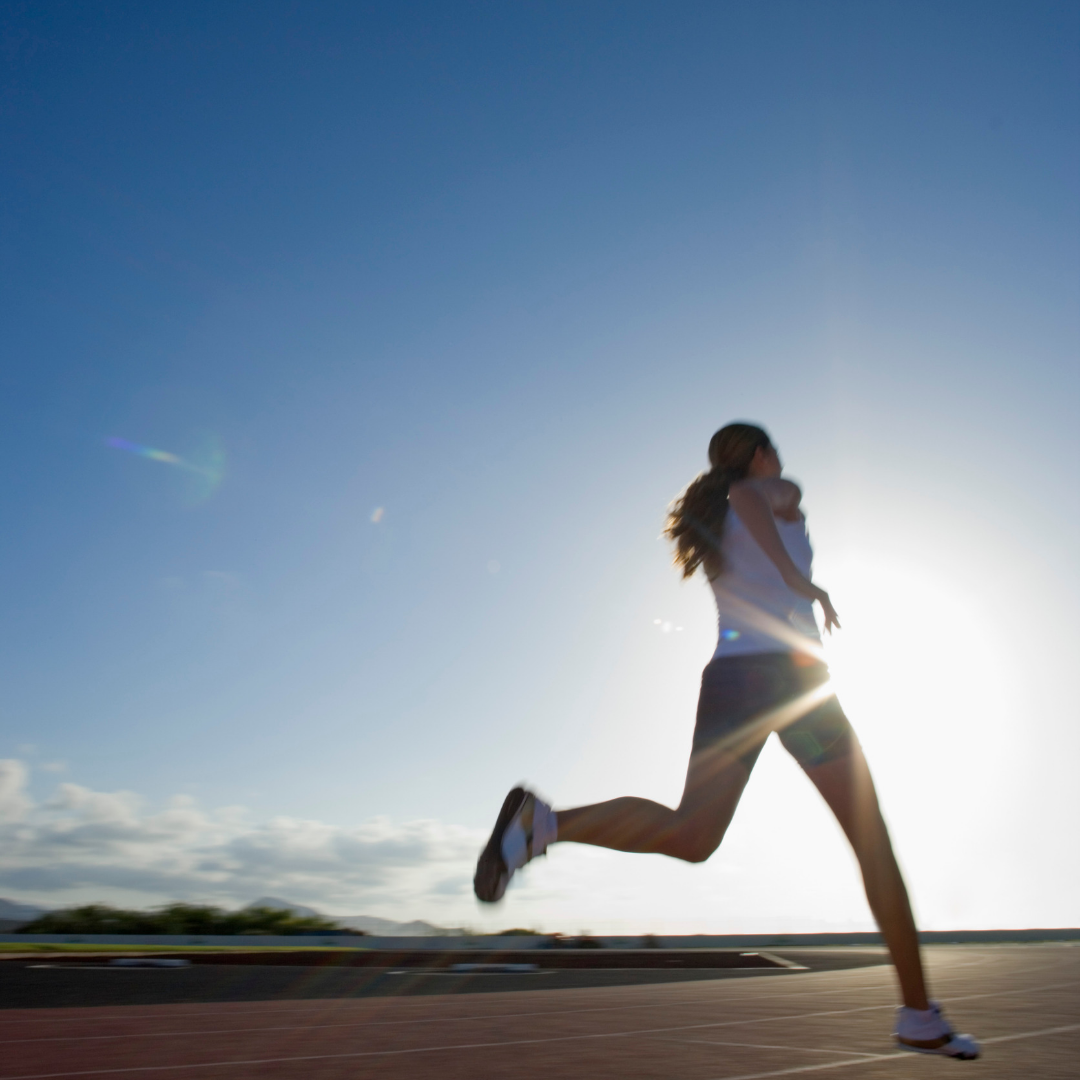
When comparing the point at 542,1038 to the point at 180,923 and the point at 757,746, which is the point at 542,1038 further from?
the point at 180,923

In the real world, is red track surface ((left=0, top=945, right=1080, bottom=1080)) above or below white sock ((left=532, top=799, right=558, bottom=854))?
below

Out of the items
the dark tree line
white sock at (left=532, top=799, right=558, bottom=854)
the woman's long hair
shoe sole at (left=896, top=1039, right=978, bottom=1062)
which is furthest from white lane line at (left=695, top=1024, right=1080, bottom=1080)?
the dark tree line

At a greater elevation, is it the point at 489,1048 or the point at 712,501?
the point at 712,501

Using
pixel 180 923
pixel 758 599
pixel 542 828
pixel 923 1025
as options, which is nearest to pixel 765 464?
pixel 758 599

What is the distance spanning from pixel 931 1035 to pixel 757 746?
826mm

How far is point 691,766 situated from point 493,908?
27.0 inches

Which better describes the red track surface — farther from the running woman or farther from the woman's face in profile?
the woman's face in profile

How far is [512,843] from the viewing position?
274 centimetres

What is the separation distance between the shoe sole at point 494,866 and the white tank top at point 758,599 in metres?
0.77

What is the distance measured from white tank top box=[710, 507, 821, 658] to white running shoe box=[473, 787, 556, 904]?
2.31ft

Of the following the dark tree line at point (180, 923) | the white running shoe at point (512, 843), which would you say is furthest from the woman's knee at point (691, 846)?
the dark tree line at point (180, 923)

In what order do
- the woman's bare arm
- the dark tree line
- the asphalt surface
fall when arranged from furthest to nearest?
the dark tree line → the asphalt surface → the woman's bare arm

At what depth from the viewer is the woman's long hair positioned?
3053 mm

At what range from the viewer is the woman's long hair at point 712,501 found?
10.0ft
